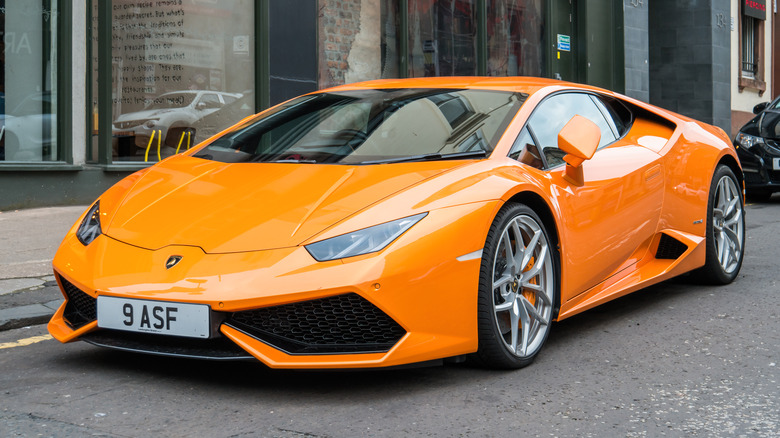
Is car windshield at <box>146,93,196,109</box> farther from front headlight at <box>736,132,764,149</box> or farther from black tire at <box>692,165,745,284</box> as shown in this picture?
front headlight at <box>736,132,764,149</box>

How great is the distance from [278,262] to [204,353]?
1.33ft

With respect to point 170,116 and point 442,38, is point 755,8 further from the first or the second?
point 170,116

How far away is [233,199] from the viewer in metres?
3.75

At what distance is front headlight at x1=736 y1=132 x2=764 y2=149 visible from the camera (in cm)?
1146

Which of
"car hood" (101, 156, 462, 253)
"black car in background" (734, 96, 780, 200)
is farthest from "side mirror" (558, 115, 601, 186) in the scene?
"black car in background" (734, 96, 780, 200)

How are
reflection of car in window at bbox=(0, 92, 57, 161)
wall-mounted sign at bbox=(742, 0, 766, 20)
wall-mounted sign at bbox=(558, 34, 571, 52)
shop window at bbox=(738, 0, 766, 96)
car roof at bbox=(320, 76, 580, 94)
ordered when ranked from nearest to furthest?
car roof at bbox=(320, 76, 580, 94)
reflection of car in window at bbox=(0, 92, 57, 161)
wall-mounted sign at bbox=(558, 34, 571, 52)
wall-mounted sign at bbox=(742, 0, 766, 20)
shop window at bbox=(738, 0, 766, 96)

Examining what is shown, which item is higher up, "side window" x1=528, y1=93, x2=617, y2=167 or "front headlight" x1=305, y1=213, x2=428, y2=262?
"side window" x1=528, y1=93, x2=617, y2=167

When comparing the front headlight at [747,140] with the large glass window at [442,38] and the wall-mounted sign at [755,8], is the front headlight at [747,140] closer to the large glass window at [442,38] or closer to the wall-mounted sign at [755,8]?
the large glass window at [442,38]

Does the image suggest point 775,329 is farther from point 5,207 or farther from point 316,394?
point 5,207

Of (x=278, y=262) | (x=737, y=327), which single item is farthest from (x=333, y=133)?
(x=737, y=327)

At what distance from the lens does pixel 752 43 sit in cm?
2314

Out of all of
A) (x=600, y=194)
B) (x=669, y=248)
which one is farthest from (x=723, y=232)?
→ (x=600, y=194)

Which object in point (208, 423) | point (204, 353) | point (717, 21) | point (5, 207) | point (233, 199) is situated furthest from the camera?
point (717, 21)

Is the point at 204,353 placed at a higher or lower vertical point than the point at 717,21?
lower
